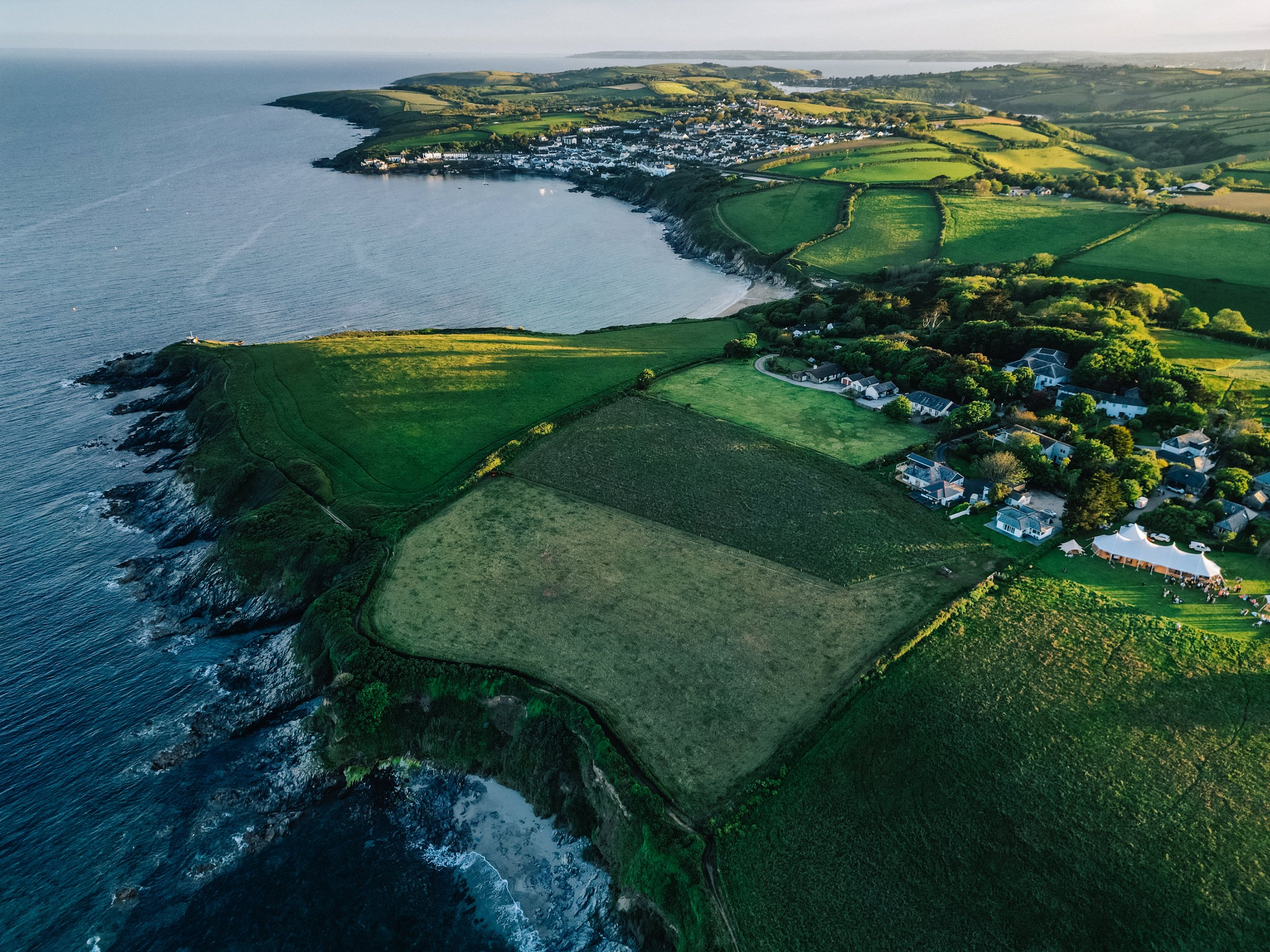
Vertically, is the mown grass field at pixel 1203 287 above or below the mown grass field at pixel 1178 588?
above

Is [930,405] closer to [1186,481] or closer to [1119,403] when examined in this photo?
[1119,403]

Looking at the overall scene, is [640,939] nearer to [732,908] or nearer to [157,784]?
[732,908]

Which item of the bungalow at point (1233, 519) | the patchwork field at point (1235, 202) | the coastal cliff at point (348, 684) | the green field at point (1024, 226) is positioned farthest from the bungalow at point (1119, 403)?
the patchwork field at point (1235, 202)

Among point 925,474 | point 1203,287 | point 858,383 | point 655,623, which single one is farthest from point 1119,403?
point 655,623

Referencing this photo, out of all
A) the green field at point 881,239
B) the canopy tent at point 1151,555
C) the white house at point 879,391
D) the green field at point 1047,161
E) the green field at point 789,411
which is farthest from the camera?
the green field at point 1047,161

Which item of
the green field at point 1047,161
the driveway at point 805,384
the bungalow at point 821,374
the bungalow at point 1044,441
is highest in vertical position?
the green field at point 1047,161

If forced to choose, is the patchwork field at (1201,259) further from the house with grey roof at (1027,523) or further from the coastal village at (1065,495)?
the house with grey roof at (1027,523)

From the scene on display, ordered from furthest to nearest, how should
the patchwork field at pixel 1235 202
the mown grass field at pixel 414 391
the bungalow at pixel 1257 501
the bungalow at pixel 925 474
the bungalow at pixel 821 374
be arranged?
the patchwork field at pixel 1235 202 → the bungalow at pixel 821 374 → the mown grass field at pixel 414 391 → the bungalow at pixel 925 474 → the bungalow at pixel 1257 501
